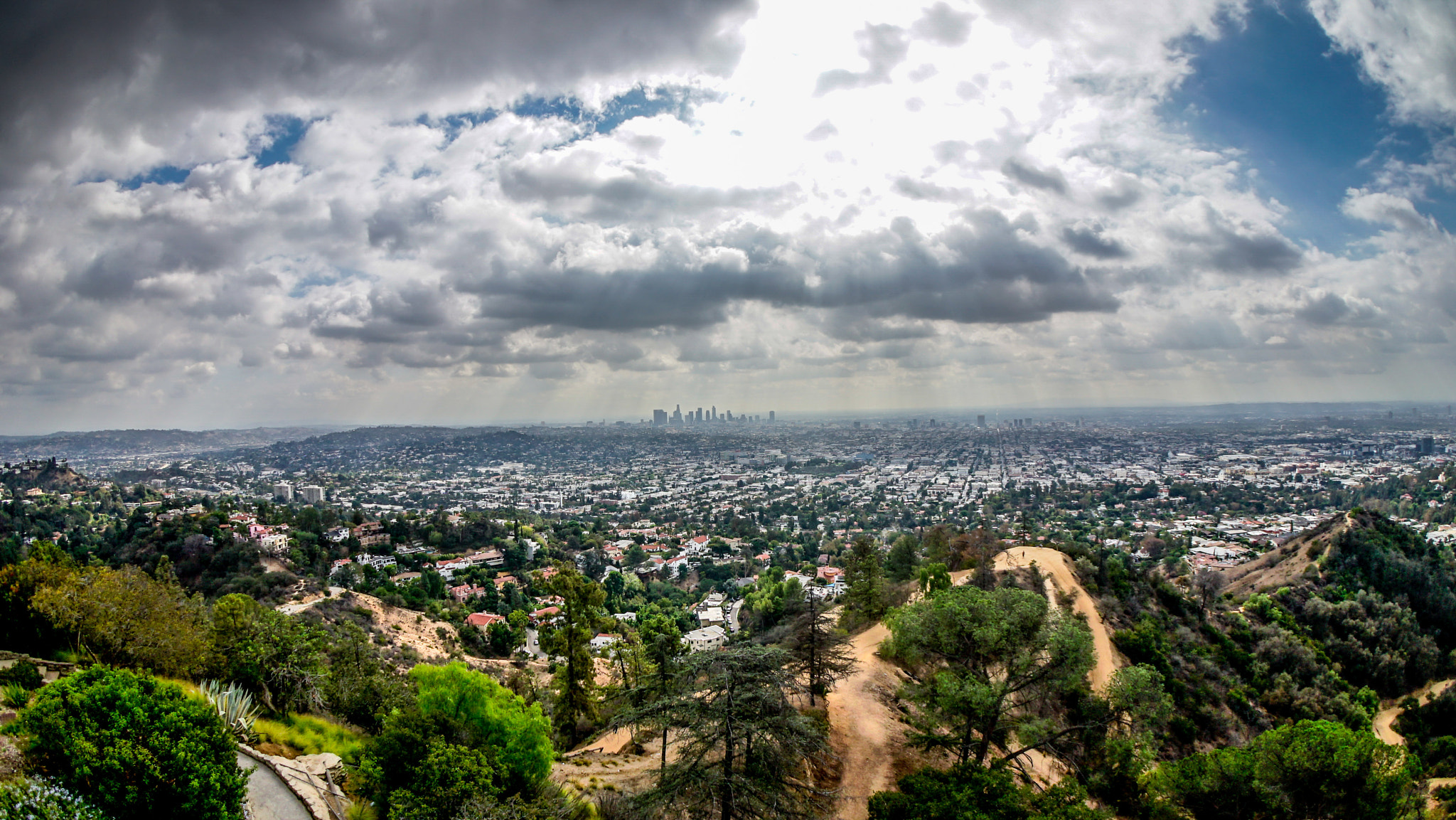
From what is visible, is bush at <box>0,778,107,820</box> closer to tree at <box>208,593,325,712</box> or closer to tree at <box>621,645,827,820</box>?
tree at <box>621,645,827,820</box>

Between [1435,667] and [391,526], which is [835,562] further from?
[391,526]

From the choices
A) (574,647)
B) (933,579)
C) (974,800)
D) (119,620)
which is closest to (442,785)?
(974,800)

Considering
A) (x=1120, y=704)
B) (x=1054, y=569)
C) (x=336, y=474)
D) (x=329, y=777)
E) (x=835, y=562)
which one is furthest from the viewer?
(x=336, y=474)

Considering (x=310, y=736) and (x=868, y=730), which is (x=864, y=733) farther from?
(x=310, y=736)

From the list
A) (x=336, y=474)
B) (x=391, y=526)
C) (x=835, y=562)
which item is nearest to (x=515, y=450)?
(x=336, y=474)

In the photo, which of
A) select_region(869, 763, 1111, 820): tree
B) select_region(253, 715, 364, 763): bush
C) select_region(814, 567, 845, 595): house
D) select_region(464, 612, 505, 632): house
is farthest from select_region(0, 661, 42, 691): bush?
select_region(814, 567, 845, 595): house
